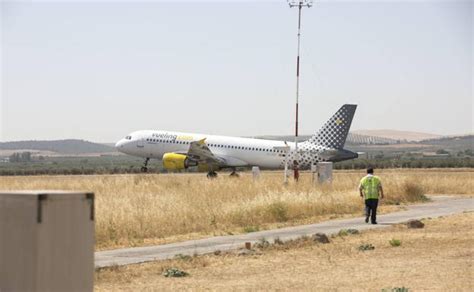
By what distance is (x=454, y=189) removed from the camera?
42844mm

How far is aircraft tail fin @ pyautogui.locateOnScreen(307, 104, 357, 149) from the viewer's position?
53.5 meters

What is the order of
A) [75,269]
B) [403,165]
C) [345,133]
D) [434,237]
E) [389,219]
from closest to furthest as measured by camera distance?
[75,269] < [434,237] < [389,219] < [345,133] < [403,165]

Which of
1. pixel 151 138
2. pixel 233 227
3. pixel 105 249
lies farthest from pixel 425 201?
pixel 151 138

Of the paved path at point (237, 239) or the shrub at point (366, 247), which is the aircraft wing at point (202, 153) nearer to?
the paved path at point (237, 239)

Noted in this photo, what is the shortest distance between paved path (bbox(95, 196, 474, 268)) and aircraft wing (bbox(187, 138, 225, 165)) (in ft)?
84.3

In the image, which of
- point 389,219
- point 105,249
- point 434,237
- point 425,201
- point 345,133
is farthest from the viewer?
point 345,133

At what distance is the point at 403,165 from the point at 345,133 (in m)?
36.5

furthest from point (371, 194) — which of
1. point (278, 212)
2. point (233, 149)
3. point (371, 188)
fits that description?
point (233, 149)

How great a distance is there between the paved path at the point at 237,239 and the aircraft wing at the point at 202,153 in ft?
84.3

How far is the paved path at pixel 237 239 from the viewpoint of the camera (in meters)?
15.5

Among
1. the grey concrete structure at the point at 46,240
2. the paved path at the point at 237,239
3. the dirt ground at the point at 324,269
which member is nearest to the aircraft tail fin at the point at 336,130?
the paved path at the point at 237,239

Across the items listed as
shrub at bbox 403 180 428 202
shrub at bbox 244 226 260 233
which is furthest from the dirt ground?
shrub at bbox 403 180 428 202

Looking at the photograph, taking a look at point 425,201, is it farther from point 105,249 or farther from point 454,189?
point 105,249

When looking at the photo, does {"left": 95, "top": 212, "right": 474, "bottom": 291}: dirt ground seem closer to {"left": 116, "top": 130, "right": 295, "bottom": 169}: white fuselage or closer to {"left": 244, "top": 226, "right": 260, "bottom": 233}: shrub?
{"left": 244, "top": 226, "right": 260, "bottom": 233}: shrub
